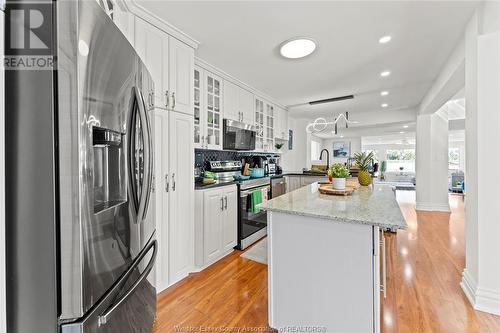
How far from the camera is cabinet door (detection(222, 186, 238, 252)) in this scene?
269 centimetres

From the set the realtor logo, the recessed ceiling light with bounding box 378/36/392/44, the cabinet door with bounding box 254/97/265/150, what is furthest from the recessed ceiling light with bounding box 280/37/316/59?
the realtor logo

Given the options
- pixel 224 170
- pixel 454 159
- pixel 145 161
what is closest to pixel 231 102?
pixel 224 170

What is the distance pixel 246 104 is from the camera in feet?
11.9

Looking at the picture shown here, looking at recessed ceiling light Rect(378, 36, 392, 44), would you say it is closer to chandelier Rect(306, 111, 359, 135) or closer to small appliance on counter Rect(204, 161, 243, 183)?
chandelier Rect(306, 111, 359, 135)

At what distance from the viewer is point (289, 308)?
146cm

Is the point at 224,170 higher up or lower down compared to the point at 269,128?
lower down

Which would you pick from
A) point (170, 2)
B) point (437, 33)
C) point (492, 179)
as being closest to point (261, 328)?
point (492, 179)

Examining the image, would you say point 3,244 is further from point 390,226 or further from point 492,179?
point 492,179

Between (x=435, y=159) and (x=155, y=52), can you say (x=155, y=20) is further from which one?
(x=435, y=159)

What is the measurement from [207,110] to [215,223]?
1.43 meters

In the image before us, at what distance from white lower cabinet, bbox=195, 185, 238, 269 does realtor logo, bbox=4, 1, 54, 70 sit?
1837 millimetres

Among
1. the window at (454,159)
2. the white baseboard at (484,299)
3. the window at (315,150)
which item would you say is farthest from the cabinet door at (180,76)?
the window at (454,159)

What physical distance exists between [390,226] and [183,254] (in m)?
1.83

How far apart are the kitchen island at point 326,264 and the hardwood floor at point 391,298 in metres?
0.35
